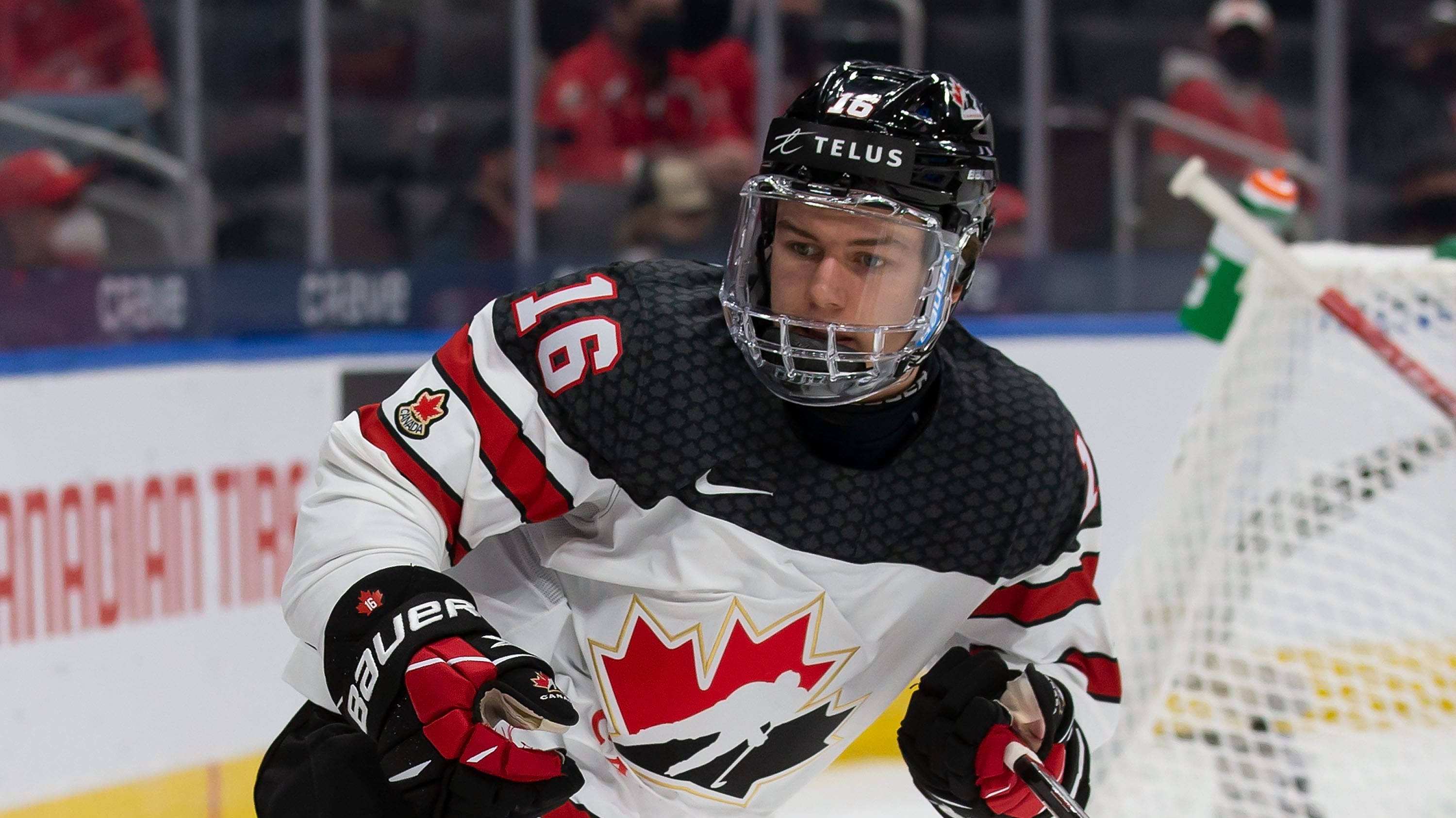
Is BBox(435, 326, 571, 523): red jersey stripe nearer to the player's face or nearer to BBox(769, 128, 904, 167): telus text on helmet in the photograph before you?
the player's face

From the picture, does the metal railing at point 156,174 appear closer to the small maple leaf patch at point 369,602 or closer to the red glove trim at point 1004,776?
the small maple leaf patch at point 369,602

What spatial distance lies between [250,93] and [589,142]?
84 cm

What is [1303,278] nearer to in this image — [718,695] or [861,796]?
[861,796]

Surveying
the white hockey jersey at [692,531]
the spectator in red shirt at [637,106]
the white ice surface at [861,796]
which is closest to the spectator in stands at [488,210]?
the spectator in red shirt at [637,106]

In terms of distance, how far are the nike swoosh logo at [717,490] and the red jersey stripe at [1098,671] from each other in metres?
0.37

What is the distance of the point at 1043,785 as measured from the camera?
5.41 ft

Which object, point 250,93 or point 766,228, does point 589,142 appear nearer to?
point 250,93

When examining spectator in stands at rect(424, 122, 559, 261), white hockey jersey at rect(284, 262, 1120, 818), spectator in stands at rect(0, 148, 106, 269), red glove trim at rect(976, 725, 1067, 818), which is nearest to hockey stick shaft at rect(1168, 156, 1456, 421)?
white hockey jersey at rect(284, 262, 1120, 818)

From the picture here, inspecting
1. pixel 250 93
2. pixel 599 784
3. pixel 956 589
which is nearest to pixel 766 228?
pixel 956 589

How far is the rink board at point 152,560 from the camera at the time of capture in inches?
109

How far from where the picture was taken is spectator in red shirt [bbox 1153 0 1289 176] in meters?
4.84

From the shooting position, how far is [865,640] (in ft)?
5.65

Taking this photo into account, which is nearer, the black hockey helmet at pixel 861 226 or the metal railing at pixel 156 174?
the black hockey helmet at pixel 861 226

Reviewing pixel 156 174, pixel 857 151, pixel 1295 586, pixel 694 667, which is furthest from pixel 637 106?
pixel 694 667
